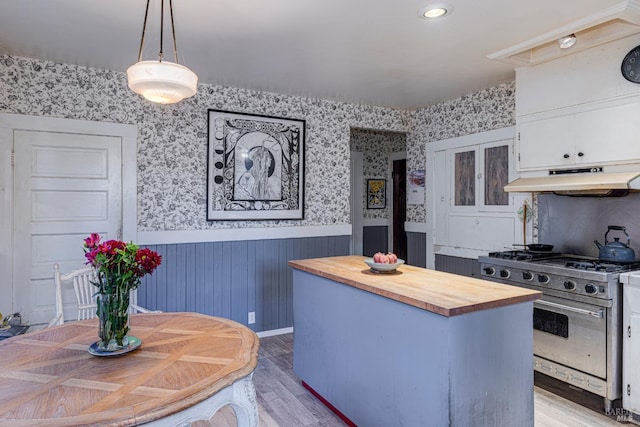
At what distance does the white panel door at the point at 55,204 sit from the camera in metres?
3.21

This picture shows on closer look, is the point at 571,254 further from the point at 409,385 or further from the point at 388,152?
the point at 388,152

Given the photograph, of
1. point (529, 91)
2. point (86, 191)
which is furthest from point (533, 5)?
point (86, 191)

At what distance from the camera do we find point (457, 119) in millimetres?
4391

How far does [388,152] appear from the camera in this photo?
6.28 metres

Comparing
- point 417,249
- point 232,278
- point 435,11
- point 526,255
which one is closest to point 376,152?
point 417,249

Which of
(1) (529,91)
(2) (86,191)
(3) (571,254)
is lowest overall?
(3) (571,254)

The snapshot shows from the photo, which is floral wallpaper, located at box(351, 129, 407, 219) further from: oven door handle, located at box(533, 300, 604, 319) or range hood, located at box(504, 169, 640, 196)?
oven door handle, located at box(533, 300, 604, 319)

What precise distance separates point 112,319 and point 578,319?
9.19 ft

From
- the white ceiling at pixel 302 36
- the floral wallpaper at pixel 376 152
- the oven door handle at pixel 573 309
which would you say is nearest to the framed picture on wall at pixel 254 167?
the white ceiling at pixel 302 36

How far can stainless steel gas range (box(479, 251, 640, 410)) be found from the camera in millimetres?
2508

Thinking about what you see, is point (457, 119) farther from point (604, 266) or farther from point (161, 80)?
point (161, 80)

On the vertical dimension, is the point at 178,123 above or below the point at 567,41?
below

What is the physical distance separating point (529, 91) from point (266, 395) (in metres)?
3.15

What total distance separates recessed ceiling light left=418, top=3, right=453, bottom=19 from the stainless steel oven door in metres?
2.07
